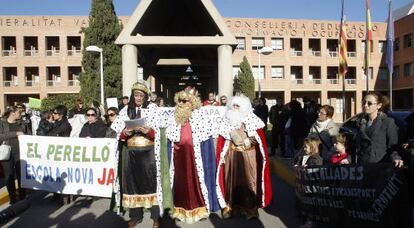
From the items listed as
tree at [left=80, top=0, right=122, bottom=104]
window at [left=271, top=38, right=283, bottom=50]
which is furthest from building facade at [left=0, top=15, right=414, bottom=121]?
tree at [left=80, top=0, right=122, bottom=104]

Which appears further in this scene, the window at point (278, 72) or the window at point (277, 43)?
the window at point (278, 72)

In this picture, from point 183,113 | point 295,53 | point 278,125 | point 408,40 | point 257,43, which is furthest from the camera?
point 295,53

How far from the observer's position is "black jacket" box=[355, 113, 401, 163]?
478 cm

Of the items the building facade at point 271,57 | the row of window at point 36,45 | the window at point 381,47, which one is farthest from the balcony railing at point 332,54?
the row of window at point 36,45

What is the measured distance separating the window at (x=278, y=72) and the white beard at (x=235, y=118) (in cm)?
4073

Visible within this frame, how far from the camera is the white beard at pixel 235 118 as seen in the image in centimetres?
614

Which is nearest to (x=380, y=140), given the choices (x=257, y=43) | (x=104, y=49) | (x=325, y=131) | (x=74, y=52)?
(x=325, y=131)

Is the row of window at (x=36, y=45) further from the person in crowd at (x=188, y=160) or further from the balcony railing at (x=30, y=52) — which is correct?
the person in crowd at (x=188, y=160)

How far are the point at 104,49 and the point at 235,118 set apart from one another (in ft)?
79.9

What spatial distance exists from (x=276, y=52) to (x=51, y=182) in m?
40.9

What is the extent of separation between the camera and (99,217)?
6.32 metres

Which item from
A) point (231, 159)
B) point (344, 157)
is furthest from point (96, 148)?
point (344, 157)

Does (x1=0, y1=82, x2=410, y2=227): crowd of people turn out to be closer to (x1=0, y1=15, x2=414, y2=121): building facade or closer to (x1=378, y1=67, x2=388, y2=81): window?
(x1=0, y1=15, x2=414, y2=121): building facade

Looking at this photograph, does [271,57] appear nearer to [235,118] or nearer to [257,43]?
[257,43]
